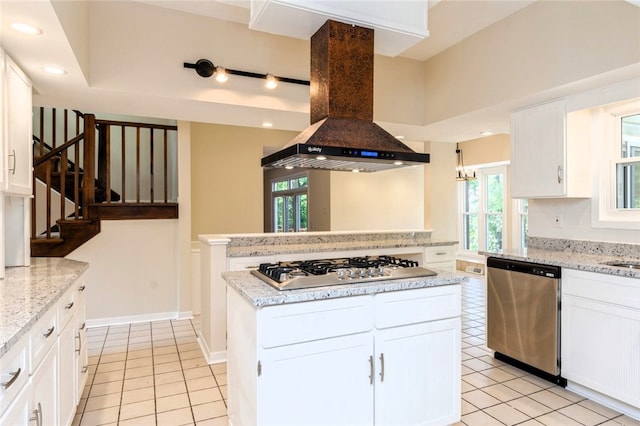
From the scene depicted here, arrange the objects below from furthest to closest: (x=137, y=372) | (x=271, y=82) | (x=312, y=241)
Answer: (x=312, y=241)
(x=271, y=82)
(x=137, y=372)

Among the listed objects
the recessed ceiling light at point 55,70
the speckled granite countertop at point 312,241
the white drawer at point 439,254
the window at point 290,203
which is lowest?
the white drawer at point 439,254

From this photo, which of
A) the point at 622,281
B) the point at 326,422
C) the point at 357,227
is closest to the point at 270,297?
the point at 326,422

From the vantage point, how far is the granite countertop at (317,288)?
5.64 feet

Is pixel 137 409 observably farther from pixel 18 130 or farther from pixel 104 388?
pixel 18 130

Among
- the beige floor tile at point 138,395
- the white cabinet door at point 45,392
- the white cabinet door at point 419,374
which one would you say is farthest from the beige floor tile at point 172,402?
the white cabinet door at point 419,374

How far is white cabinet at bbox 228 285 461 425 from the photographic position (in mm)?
1730

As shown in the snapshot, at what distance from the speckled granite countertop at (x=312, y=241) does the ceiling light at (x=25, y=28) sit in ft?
5.94

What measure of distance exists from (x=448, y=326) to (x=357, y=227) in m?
4.32

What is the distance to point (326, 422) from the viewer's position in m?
1.84

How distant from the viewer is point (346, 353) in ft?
6.16

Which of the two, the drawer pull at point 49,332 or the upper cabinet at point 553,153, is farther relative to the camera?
the upper cabinet at point 553,153

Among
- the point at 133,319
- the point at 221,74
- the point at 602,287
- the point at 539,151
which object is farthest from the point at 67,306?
the point at 539,151

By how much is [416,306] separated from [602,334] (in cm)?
146

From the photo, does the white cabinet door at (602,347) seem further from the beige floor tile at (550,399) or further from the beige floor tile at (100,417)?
the beige floor tile at (100,417)
